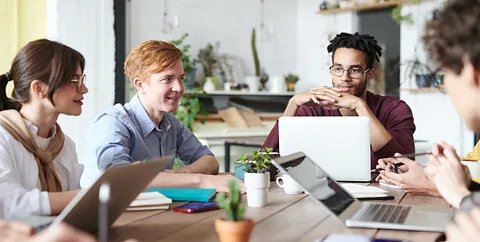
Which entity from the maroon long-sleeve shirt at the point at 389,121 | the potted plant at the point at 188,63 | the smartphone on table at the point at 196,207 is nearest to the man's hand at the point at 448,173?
the smartphone on table at the point at 196,207

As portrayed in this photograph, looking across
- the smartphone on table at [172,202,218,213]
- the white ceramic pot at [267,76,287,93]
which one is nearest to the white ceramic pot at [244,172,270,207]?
the smartphone on table at [172,202,218,213]

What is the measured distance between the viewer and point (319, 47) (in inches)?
248

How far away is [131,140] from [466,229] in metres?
1.62

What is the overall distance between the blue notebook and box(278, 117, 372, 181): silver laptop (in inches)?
19.0

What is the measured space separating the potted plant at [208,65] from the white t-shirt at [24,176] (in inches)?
141

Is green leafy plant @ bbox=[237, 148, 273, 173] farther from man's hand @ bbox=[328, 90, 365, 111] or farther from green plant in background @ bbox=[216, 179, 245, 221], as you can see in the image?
man's hand @ bbox=[328, 90, 365, 111]

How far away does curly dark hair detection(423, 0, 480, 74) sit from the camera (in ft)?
4.06

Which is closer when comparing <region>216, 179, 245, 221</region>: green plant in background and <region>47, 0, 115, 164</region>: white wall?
<region>216, 179, 245, 221</region>: green plant in background

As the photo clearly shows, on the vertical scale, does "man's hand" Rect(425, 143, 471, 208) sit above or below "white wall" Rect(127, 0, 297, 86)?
below

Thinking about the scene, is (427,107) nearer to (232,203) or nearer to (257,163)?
(257,163)

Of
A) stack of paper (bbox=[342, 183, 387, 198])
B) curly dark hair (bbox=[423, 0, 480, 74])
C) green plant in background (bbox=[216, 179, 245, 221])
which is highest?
curly dark hair (bbox=[423, 0, 480, 74])

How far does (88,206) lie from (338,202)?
0.68 metres

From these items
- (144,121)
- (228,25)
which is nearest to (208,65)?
(228,25)

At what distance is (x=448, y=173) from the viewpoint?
1607mm
